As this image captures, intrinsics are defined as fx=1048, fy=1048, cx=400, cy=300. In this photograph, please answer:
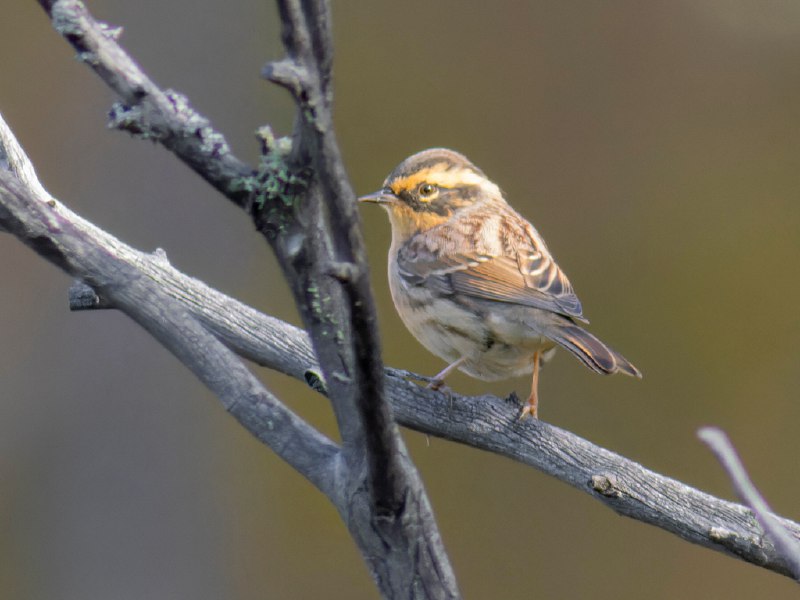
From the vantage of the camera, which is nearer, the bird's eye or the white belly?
the white belly

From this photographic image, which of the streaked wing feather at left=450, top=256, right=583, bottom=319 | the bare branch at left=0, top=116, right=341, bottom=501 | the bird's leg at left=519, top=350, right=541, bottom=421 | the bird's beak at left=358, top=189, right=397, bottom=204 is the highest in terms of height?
the bird's beak at left=358, top=189, right=397, bottom=204

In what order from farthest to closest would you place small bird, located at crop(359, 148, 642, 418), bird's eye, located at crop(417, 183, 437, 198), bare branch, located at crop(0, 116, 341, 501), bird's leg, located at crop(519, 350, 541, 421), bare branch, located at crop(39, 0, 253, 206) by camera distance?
bird's eye, located at crop(417, 183, 437, 198)
small bird, located at crop(359, 148, 642, 418)
bird's leg, located at crop(519, 350, 541, 421)
bare branch, located at crop(0, 116, 341, 501)
bare branch, located at crop(39, 0, 253, 206)

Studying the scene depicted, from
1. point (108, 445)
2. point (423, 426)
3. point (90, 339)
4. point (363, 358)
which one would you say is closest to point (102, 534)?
point (108, 445)

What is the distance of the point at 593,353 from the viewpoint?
3932 millimetres

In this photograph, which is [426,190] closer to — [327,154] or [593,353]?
[593,353]

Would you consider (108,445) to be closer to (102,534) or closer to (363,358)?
(102,534)

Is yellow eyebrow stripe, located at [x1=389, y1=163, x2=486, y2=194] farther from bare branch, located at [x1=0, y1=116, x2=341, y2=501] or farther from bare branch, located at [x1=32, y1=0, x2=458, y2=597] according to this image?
bare branch, located at [x1=32, y1=0, x2=458, y2=597]

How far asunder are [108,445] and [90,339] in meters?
0.76

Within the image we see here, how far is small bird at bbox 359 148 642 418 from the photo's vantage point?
431 cm

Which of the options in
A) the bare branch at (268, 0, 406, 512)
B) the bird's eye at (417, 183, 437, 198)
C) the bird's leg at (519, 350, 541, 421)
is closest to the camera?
the bare branch at (268, 0, 406, 512)

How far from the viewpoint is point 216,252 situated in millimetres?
7484

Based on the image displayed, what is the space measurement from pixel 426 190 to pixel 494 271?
71 centimetres

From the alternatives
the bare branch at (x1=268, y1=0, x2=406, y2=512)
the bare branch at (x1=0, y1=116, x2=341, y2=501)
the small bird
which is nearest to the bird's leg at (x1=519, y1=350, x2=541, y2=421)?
the small bird

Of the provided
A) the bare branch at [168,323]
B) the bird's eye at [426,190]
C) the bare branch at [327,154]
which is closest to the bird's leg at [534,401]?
the bird's eye at [426,190]
